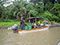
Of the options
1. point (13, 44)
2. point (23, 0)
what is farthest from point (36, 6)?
point (13, 44)

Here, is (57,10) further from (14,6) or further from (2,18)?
(2,18)

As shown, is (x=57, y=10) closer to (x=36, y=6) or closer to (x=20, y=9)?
(x=36, y=6)

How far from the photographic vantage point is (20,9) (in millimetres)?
18594

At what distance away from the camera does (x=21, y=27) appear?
11.3 metres

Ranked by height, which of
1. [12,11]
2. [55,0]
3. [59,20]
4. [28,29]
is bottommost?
[59,20]

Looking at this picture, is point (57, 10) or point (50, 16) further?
point (57, 10)

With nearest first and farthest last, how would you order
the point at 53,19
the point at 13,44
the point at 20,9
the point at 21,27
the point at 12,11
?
the point at 13,44, the point at 21,27, the point at 20,9, the point at 12,11, the point at 53,19

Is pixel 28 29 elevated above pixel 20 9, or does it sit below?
below

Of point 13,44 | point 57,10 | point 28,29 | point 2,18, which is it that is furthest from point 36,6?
point 13,44

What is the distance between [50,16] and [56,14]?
3.05 metres

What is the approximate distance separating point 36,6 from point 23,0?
3.78m

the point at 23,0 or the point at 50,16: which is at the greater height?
the point at 23,0

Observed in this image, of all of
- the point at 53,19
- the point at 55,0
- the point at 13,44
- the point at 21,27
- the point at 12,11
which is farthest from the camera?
the point at 55,0

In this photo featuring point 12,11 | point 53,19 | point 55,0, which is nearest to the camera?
point 12,11
